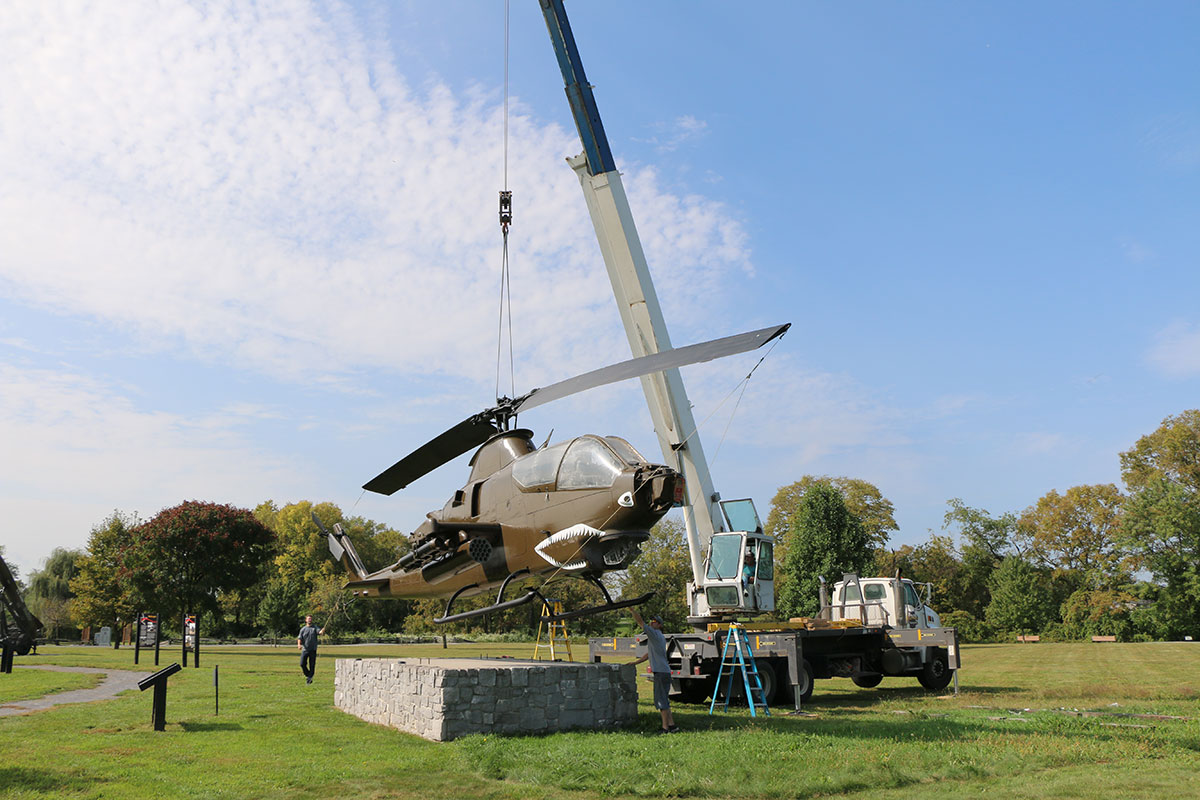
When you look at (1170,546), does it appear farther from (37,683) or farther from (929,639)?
(37,683)

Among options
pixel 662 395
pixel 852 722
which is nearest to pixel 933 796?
pixel 852 722

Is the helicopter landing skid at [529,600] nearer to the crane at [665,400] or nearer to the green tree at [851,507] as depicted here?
the crane at [665,400]

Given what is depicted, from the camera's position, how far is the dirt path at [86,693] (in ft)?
42.5

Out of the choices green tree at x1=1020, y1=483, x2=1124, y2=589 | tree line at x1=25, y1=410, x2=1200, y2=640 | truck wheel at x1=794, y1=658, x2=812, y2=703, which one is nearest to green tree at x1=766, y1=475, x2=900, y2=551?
tree line at x1=25, y1=410, x2=1200, y2=640

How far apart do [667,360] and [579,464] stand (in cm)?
203

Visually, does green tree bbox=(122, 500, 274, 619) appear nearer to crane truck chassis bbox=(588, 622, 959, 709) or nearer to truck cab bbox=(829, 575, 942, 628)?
crane truck chassis bbox=(588, 622, 959, 709)

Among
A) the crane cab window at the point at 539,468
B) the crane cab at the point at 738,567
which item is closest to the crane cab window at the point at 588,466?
the crane cab window at the point at 539,468

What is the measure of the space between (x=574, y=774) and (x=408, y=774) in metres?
1.72

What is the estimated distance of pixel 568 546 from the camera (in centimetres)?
975

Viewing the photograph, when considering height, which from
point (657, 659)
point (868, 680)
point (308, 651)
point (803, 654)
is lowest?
point (868, 680)

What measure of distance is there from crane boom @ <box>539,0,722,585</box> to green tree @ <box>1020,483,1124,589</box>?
44.3 m

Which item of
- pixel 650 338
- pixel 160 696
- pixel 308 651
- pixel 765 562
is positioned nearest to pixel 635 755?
pixel 765 562

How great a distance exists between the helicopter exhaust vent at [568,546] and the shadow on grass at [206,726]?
5137 mm

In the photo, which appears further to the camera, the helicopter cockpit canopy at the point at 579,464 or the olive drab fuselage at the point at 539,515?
the helicopter cockpit canopy at the point at 579,464
